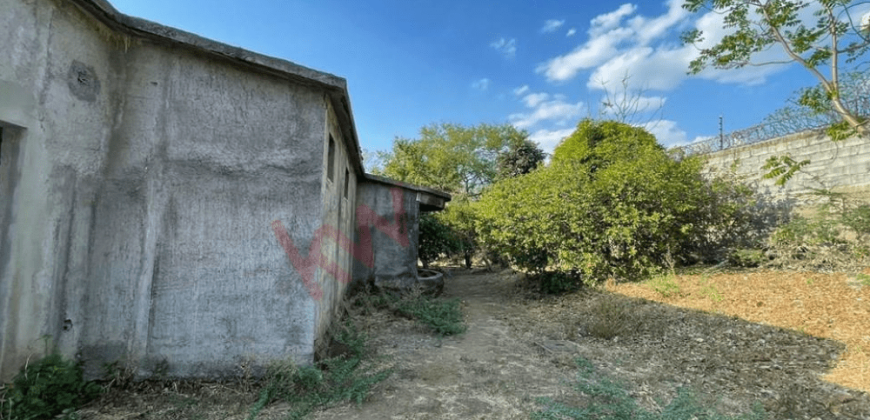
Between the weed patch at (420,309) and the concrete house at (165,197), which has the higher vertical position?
the concrete house at (165,197)

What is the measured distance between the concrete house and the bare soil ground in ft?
2.23

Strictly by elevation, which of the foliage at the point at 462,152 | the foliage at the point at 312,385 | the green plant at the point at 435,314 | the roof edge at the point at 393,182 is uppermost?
the foliage at the point at 462,152

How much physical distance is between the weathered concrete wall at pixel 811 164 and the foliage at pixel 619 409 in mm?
7554

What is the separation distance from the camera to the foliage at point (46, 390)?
2990mm

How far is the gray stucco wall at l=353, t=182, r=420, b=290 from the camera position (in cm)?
927

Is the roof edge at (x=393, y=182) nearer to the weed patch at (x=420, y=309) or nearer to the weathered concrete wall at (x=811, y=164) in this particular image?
the weed patch at (x=420, y=309)

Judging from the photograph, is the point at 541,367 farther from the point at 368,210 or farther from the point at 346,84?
the point at 368,210

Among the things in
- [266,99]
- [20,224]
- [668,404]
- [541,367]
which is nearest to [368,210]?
[266,99]

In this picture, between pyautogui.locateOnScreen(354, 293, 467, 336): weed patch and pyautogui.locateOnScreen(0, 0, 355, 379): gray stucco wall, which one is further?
pyautogui.locateOnScreen(354, 293, 467, 336): weed patch

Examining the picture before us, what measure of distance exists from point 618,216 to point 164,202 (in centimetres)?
871

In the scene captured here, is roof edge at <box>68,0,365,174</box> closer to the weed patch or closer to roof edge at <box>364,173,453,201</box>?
the weed patch

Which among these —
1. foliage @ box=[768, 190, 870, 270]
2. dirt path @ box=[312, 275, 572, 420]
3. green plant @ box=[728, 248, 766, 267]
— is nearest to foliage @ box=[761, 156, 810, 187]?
foliage @ box=[768, 190, 870, 270]

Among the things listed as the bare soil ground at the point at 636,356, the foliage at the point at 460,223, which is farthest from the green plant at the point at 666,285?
the foliage at the point at 460,223

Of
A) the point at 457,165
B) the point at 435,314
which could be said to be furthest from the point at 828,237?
the point at 457,165
